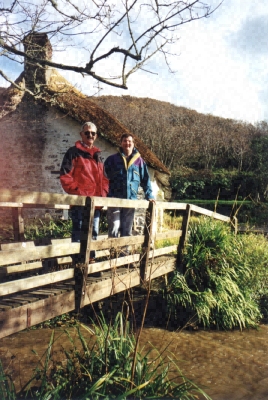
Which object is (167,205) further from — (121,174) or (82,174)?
(82,174)

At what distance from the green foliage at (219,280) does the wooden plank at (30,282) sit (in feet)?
9.75

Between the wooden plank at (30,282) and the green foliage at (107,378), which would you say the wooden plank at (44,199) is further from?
the green foliage at (107,378)

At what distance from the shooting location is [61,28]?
4.51m

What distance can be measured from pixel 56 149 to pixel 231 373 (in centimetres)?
816

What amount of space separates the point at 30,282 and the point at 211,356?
3114 mm

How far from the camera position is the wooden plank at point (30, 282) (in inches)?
137

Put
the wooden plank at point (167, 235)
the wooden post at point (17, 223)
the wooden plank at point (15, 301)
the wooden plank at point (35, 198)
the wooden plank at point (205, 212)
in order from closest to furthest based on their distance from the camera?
the wooden plank at point (35, 198) < the wooden plank at point (15, 301) < the wooden plank at point (167, 235) < the wooden post at point (17, 223) < the wooden plank at point (205, 212)

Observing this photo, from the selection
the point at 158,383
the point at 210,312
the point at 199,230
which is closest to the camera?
the point at 158,383

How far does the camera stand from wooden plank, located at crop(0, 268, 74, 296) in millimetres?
3469

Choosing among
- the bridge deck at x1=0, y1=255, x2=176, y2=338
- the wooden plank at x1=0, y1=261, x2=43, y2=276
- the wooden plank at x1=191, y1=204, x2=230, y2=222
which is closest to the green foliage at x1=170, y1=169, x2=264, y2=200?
the wooden plank at x1=191, y1=204, x2=230, y2=222

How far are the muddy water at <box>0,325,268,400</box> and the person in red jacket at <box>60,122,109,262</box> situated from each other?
1.50m

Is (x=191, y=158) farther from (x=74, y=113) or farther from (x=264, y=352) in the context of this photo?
(x=264, y=352)

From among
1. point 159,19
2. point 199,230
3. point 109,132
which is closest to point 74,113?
point 109,132

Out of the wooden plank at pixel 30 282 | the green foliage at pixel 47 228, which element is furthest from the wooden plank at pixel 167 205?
the green foliage at pixel 47 228
